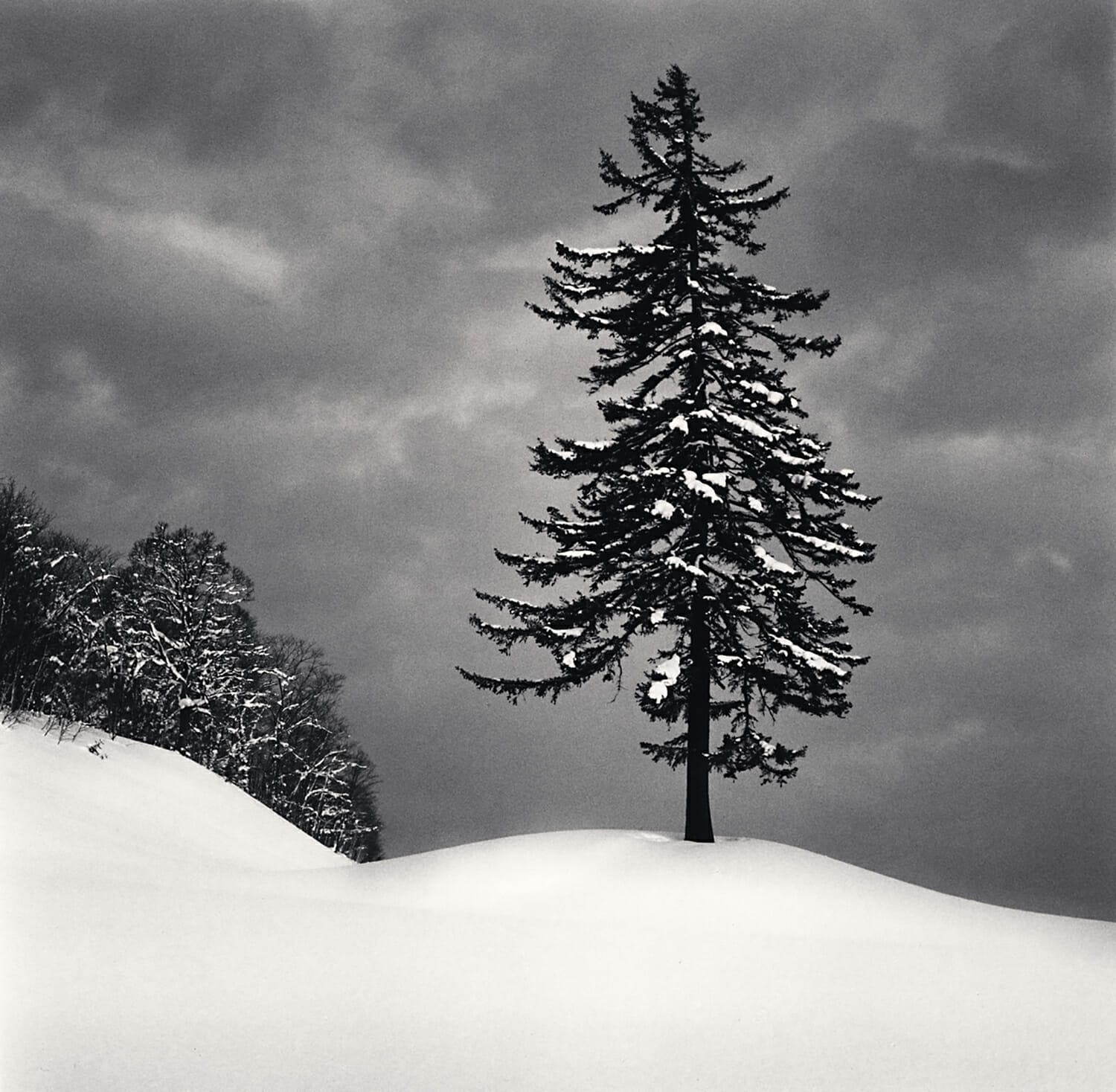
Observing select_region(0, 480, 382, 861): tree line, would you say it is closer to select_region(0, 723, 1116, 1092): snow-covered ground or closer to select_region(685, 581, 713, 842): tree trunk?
select_region(0, 723, 1116, 1092): snow-covered ground

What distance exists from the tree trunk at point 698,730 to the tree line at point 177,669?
10.7m

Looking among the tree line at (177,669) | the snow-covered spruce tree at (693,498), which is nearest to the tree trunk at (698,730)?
the snow-covered spruce tree at (693,498)

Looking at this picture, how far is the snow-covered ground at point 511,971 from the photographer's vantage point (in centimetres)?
704

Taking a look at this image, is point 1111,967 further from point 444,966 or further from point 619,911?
point 444,966

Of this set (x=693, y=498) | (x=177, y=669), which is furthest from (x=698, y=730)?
(x=177, y=669)

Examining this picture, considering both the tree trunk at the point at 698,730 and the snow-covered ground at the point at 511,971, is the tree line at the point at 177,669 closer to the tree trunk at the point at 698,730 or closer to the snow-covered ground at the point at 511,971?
the snow-covered ground at the point at 511,971

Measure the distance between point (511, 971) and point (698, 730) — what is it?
8.67 metres

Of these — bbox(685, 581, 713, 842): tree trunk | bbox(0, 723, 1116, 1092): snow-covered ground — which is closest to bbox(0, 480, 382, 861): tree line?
bbox(0, 723, 1116, 1092): snow-covered ground

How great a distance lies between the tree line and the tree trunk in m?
10.7

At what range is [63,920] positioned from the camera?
909 cm

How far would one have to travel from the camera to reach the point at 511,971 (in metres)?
9.21

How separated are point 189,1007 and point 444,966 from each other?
93.6 inches

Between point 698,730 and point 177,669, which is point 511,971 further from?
point 177,669

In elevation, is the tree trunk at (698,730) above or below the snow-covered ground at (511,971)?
above
